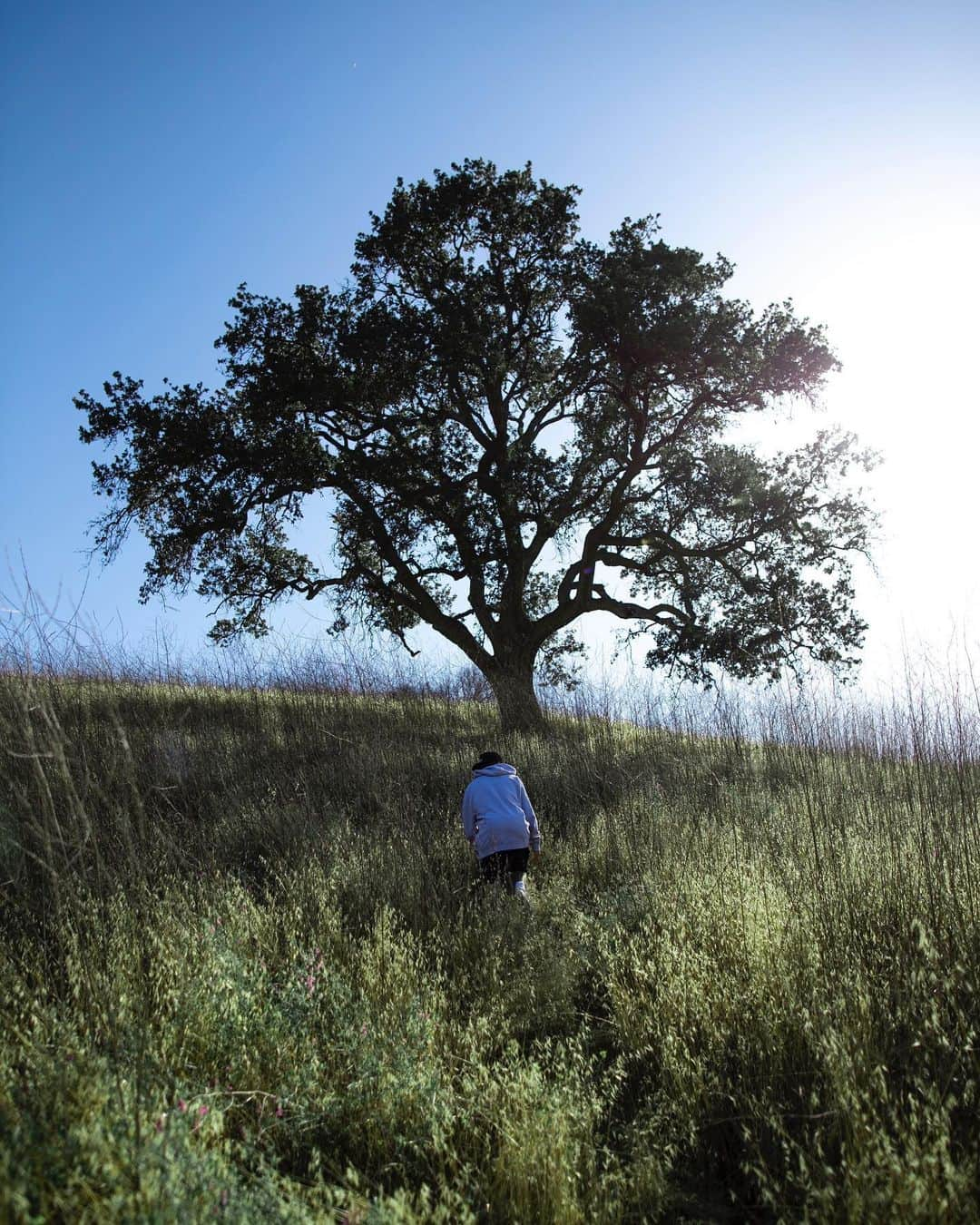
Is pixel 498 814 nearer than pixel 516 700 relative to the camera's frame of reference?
Yes

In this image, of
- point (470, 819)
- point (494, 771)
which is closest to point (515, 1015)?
point (470, 819)

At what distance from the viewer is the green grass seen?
2.55 meters

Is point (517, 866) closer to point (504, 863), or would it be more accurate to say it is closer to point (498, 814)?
point (504, 863)

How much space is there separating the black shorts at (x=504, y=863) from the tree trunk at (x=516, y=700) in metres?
6.70

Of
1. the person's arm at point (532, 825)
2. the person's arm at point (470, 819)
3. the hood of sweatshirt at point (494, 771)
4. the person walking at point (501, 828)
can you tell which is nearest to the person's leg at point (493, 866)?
the person walking at point (501, 828)

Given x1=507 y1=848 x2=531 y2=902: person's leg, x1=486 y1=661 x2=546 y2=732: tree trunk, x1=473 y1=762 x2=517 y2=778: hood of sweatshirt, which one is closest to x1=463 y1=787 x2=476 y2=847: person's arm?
x1=473 y1=762 x2=517 y2=778: hood of sweatshirt

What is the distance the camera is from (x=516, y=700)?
1397cm

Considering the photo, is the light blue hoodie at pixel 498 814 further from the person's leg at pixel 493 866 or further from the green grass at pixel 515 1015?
the green grass at pixel 515 1015

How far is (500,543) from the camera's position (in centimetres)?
1542

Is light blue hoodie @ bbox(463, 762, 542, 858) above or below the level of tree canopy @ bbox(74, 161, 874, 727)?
below

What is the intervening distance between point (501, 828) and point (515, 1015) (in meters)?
2.11

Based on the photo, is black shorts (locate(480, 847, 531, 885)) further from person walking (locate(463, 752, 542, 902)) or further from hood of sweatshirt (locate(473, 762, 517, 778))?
hood of sweatshirt (locate(473, 762, 517, 778))

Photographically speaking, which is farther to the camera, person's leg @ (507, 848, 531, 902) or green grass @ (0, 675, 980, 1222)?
person's leg @ (507, 848, 531, 902)

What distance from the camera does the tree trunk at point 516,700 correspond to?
13.5 metres
